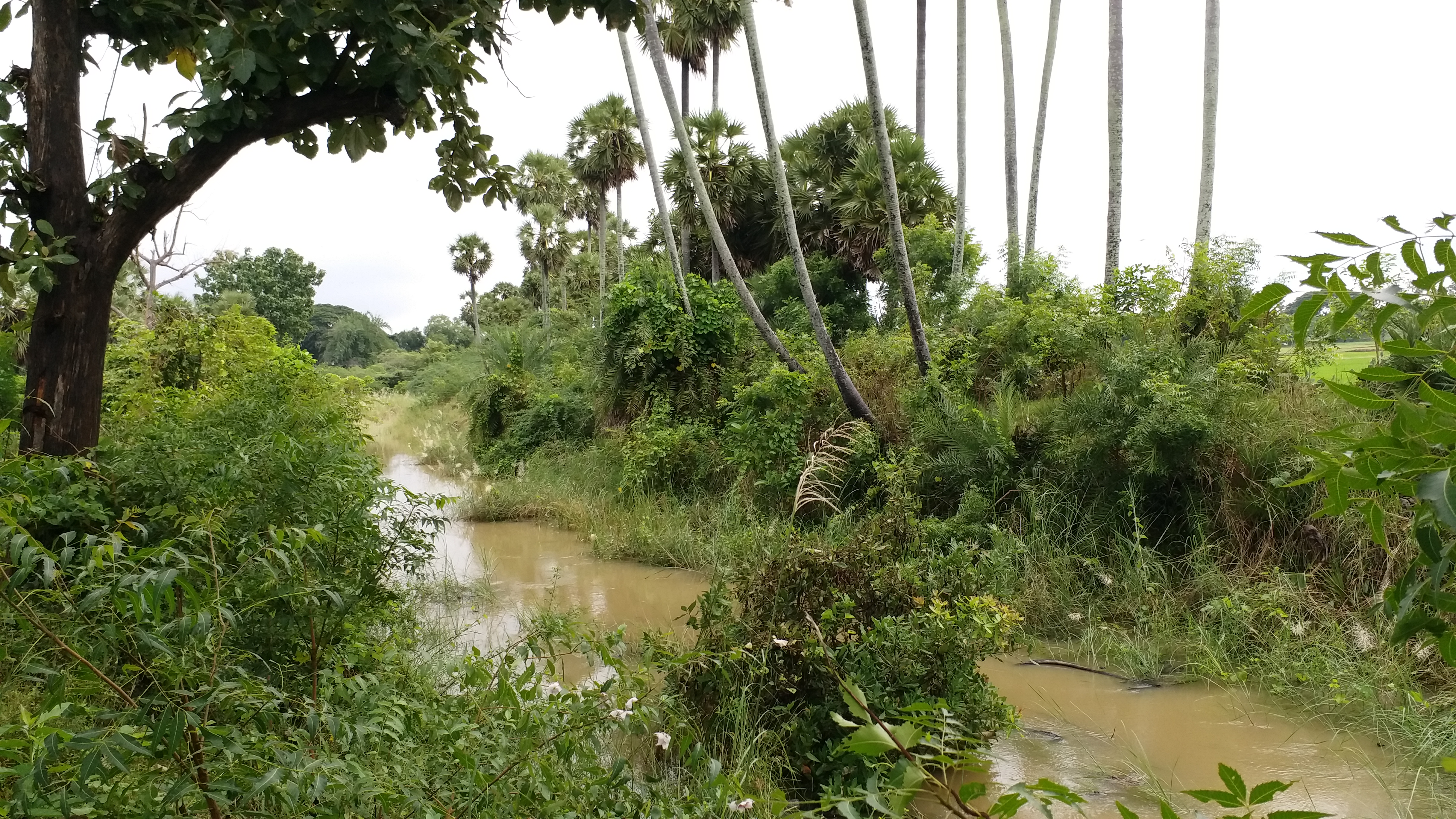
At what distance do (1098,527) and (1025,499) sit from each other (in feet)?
2.32

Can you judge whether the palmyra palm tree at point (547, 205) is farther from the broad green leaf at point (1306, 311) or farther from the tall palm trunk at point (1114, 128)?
the broad green leaf at point (1306, 311)

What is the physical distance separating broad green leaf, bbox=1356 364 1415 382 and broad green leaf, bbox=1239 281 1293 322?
0.12m

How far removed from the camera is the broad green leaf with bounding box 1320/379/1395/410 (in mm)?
953

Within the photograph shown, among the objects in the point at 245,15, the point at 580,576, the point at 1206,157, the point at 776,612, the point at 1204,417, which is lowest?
the point at 580,576

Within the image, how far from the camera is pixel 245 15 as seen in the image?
9.55 feet

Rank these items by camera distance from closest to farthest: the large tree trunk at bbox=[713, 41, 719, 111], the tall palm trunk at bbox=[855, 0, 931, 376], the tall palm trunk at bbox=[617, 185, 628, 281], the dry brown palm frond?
the dry brown palm frond, the tall palm trunk at bbox=[855, 0, 931, 376], the large tree trunk at bbox=[713, 41, 719, 111], the tall palm trunk at bbox=[617, 185, 628, 281]

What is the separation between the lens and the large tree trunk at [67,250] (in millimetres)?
3020

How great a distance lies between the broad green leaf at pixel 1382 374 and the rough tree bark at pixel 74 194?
117 inches

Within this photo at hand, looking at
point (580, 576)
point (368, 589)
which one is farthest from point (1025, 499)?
point (368, 589)

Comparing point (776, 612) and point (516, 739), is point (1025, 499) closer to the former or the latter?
point (776, 612)

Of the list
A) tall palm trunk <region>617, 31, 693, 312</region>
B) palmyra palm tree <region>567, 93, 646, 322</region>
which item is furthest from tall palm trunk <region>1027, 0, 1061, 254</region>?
palmyra palm tree <region>567, 93, 646, 322</region>

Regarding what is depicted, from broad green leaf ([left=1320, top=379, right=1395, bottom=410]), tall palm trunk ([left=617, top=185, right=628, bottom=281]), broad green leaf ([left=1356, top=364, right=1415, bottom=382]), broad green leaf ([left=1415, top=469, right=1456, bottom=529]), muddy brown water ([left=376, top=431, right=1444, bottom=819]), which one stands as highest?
tall palm trunk ([left=617, top=185, right=628, bottom=281])

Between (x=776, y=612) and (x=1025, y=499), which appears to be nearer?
(x=776, y=612)

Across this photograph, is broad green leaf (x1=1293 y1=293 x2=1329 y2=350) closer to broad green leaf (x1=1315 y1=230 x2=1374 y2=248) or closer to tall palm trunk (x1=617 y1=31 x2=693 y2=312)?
broad green leaf (x1=1315 y1=230 x2=1374 y2=248)
